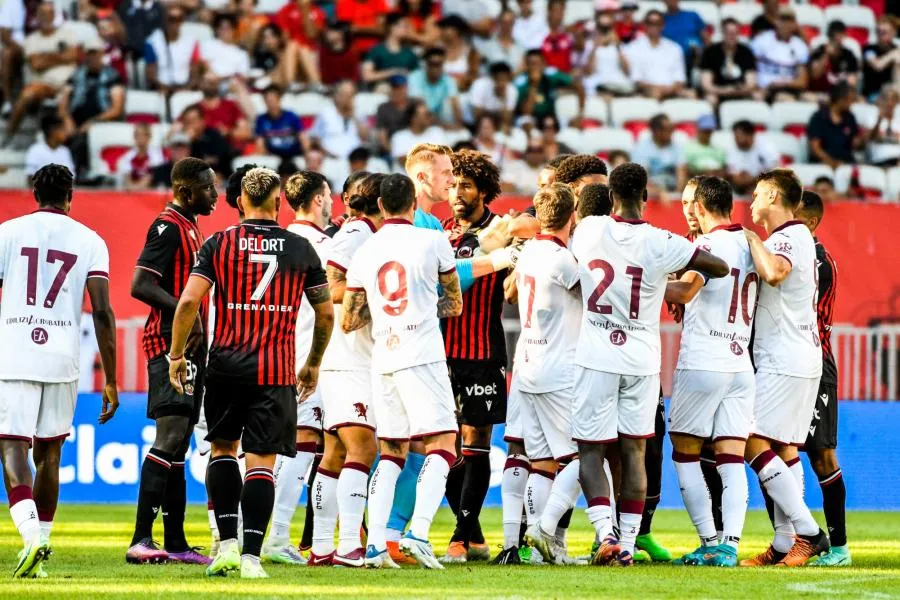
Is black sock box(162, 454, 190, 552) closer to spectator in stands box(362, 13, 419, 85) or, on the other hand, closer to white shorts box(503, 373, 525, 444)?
white shorts box(503, 373, 525, 444)

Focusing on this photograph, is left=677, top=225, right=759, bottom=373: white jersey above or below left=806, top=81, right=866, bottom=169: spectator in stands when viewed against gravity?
below

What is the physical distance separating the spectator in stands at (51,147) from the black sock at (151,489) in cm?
898

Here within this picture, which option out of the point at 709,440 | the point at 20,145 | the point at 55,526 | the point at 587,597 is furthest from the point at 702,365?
the point at 20,145

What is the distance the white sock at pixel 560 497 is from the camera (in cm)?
961

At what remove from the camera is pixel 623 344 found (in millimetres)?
9648

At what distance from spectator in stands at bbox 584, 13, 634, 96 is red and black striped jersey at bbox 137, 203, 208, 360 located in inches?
482

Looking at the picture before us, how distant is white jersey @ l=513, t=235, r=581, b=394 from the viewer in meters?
9.79

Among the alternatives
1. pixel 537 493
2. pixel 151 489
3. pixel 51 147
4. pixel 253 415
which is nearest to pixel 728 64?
pixel 51 147

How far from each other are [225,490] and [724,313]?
3.56 m

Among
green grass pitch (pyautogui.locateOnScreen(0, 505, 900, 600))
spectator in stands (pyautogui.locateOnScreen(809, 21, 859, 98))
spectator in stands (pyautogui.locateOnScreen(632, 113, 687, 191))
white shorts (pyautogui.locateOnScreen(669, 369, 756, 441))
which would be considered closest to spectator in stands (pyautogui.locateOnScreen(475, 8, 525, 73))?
spectator in stands (pyautogui.locateOnScreen(632, 113, 687, 191))

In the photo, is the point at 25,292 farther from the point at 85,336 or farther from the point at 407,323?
the point at 85,336

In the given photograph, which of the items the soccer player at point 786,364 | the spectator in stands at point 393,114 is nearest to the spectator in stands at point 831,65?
the spectator in stands at point 393,114

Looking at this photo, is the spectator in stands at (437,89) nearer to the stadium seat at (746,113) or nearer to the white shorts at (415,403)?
the stadium seat at (746,113)

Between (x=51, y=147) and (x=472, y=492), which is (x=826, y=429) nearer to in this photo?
(x=472, y=492)
